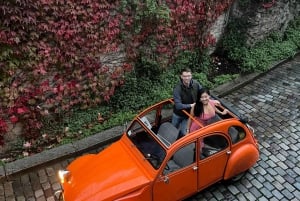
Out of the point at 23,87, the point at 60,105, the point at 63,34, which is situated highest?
the point at 63,34

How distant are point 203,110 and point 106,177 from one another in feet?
7.13

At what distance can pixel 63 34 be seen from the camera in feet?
Answer: 26.2

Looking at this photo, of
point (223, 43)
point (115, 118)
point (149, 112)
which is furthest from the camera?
point (223, 43)

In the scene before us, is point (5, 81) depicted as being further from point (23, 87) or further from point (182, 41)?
point (182, 41)

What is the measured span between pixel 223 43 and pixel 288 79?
2252 millimetres

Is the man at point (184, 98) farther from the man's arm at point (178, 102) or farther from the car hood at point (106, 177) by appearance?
the car hood at point (106, 177)

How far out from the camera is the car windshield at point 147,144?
241 inches

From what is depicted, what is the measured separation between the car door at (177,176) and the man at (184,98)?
0.63 meters

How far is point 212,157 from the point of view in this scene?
6469mm

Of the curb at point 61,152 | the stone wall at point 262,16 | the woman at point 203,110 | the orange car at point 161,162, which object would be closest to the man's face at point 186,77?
the woman at point 203,110

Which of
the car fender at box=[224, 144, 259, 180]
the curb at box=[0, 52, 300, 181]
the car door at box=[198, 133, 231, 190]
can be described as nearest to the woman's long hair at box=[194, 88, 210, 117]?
the car door at box=[198, 133, 231, 190]

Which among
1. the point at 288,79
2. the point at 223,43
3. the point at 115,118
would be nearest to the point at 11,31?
the point at 115,118

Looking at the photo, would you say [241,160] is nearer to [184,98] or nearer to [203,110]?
[203,110]

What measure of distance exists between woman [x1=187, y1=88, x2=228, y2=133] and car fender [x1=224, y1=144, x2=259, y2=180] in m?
0.78
